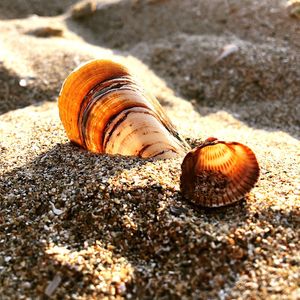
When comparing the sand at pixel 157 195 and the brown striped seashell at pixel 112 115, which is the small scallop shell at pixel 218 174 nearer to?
the sand at pixel 157 195

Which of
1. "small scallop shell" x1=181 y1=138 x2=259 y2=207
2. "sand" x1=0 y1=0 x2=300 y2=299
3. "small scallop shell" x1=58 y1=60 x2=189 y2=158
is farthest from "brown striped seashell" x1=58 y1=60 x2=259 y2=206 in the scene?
"small scallop shell" x1=181 y1=138 x2=259 y2=207

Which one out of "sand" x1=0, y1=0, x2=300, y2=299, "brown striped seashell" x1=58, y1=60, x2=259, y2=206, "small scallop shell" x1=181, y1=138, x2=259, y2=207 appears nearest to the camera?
"sand" x1=0, y1=0, x2=300, y2=299

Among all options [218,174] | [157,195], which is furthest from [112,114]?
[218,174]

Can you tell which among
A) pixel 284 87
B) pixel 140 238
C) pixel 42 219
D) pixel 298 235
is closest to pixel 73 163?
pixel 42 219

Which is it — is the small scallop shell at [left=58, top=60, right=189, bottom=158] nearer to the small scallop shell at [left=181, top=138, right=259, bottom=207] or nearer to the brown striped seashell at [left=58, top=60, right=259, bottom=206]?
the brown striped seashell at [left=58, top=60, right=259, bottom=206]

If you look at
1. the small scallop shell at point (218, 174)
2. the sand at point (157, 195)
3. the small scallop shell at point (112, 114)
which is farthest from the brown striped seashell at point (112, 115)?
the small scallop shell at point (218, 174)

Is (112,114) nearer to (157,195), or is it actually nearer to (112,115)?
(112,115)

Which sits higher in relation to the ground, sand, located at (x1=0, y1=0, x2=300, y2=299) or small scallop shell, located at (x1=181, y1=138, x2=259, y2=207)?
small scallop shell, located at (x1=181, y1=138, x2=259, y2=207)
